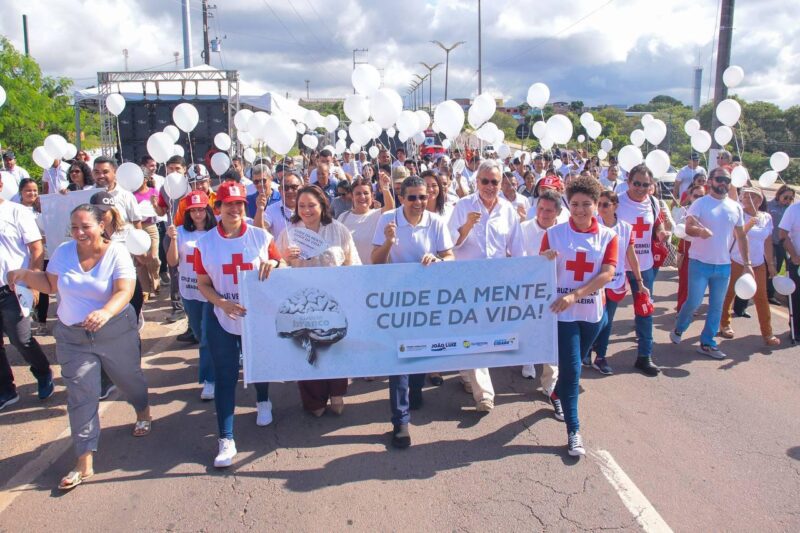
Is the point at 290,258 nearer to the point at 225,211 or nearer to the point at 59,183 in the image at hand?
the point at 225,211

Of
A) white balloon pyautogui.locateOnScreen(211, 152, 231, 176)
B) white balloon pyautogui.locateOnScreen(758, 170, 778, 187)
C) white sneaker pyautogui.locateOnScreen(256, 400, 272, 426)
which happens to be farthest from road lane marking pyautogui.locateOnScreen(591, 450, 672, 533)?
white balloon pyautogui.locateOnScreen(211, 152, 231, 176)

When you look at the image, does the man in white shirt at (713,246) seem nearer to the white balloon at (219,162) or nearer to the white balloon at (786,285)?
the white balloon at (786,285)

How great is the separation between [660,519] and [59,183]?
1002 centimetres

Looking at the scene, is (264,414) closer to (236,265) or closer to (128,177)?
(236,265)

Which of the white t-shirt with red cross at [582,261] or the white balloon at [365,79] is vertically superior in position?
the white balloon at [365,79]

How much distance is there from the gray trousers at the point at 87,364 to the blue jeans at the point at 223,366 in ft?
1.92

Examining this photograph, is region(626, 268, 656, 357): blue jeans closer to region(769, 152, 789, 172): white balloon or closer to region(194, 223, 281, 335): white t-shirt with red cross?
region(194, 223, 281, 335): white t-shirt with red cross

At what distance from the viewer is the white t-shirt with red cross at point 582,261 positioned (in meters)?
3.84

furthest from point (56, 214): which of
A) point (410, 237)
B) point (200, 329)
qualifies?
point (410, 237)

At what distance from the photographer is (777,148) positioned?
17.3 meters

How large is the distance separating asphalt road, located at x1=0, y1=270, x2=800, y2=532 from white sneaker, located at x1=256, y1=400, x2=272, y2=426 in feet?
0.20

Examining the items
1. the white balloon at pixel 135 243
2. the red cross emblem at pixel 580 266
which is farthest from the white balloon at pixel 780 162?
the white balloon at pixel 135 243

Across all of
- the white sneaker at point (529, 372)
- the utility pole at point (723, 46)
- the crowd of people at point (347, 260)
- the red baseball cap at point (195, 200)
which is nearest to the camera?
the crowd of people at point (347, 260)

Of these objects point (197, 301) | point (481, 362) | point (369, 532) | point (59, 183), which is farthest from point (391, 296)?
point (59, 183)
